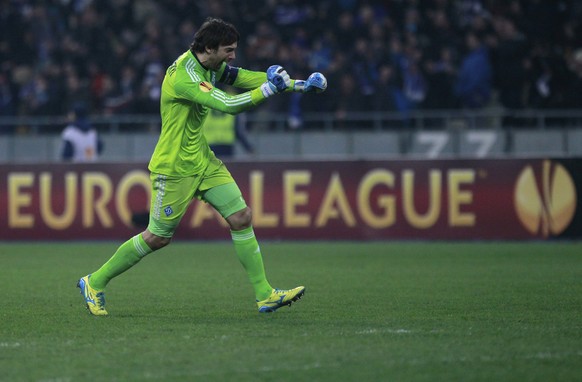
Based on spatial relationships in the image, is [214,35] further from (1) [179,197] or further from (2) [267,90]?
(1) [179,197]

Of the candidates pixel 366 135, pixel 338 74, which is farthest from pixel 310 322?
pixel 338 74

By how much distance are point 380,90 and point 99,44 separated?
5.96m

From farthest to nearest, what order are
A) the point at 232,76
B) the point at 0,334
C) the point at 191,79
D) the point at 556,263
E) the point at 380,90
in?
the point at 380,90
the point at 556,263
the point at 232,76
the point at 191,79
the point at 0,334

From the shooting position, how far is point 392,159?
1711 centimetres

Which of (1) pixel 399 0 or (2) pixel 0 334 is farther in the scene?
(1) pixel 399 0

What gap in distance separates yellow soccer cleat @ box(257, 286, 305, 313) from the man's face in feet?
5.70

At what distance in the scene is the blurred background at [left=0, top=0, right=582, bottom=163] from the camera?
19.4 metres

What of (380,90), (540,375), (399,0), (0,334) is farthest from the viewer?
(399,0)

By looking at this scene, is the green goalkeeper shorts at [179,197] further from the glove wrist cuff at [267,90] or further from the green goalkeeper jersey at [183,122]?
the glove wrist cuff at [267,90]

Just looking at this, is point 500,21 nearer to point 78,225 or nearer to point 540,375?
point 78,225

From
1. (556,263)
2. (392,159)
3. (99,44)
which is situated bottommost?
(556,263)

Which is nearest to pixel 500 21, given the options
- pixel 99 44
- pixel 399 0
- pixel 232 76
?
pixel 399 0

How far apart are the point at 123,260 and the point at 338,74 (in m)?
12.1

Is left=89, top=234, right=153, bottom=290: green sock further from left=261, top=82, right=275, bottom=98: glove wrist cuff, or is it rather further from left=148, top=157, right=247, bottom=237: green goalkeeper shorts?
left=261, top=82, right=275, bottom=98: glove wrist cuff
